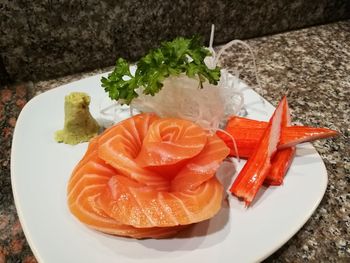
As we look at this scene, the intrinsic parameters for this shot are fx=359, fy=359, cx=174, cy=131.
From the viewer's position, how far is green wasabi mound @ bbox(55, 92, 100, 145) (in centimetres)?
121

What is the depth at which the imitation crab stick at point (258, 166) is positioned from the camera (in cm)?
106

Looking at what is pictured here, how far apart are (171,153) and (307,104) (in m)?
0.86

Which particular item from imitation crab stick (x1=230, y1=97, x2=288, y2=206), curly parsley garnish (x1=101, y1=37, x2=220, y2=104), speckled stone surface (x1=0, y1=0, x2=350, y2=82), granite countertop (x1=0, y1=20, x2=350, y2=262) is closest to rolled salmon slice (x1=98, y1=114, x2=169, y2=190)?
curly parsley garnish (x1=101, y1=37, x2=220, y2=104)

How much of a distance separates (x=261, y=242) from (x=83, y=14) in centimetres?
121

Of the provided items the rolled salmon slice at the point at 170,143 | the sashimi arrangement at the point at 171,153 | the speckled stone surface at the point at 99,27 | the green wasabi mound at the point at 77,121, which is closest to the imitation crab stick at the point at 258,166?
the sashimi arrangement at the point at 171,153

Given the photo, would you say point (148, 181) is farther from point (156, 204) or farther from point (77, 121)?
point (77, 121)

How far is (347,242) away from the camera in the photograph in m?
1.07

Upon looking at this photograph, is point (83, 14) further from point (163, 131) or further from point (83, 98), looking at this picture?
A: point (163, 131)

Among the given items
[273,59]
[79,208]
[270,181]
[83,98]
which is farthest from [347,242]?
[273,59]

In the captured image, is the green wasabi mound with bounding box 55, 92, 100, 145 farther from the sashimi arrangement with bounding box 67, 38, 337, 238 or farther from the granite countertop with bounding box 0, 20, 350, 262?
the granite countertop with bounding box 0, 20, 350, 262

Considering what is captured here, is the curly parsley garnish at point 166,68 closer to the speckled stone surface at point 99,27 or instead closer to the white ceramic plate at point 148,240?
the white ceramic plate at point 148,240

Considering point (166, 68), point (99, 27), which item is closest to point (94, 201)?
point (166, 68)

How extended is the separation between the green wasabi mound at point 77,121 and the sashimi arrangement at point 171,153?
0.20ft

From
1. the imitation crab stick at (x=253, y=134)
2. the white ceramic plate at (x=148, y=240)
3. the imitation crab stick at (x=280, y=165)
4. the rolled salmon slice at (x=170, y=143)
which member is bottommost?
the white ceramic plate at (x=148, y=240)
